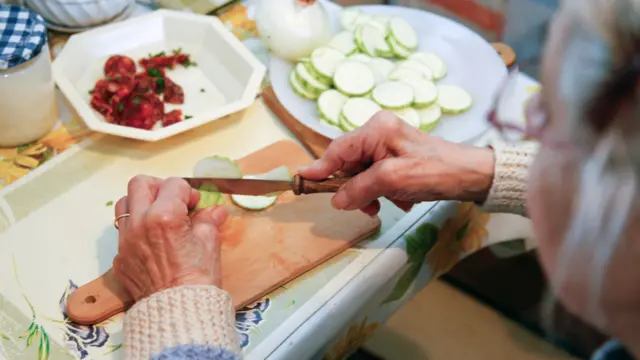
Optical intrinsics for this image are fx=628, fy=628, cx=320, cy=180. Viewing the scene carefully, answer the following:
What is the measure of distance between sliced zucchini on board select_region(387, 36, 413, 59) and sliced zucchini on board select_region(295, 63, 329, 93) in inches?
7.2

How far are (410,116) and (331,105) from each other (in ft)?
0.49

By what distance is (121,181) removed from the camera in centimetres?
109

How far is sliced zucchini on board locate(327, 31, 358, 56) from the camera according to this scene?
1.29 metres

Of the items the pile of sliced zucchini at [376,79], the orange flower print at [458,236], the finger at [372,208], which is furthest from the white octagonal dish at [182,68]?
the orange flower print at [458,236]

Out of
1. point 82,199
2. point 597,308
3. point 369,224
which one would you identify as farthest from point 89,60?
point 597,308

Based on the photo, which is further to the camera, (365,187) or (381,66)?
(381,66)

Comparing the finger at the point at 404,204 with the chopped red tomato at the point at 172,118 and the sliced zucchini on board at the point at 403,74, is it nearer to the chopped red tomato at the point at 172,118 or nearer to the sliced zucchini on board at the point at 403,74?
the sliced zucchini on board at the point at 403,74

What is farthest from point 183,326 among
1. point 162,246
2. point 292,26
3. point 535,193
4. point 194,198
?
point 292,26

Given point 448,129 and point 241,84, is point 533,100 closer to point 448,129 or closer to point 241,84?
point 448,129

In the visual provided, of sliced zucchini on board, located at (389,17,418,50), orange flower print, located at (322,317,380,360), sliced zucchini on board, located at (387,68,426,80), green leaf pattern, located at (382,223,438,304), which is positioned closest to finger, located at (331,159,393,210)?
green leaf pattern, located at (382,223,438,304)

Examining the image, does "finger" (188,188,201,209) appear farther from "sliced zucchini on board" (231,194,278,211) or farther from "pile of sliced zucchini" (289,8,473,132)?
"pile of sliced zucchini" (289,8,473,132)

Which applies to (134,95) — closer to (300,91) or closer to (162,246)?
(300,91)

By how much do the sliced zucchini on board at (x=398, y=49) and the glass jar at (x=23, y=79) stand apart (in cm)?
66

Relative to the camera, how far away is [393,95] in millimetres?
1173
